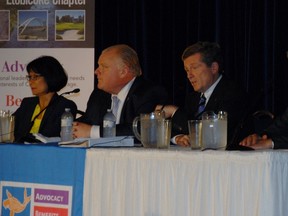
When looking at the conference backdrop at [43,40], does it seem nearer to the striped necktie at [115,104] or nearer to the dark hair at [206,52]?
the striped necktie at [115,104]

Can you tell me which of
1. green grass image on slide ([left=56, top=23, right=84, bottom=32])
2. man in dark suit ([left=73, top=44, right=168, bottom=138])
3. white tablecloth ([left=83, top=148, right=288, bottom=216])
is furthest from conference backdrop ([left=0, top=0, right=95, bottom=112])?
white tablecloth ([left=83, top=148, right=288, bottom=216])

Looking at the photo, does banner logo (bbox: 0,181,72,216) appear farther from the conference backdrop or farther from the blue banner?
the conference backdrop

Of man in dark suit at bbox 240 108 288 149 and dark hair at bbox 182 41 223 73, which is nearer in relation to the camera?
man in dark suit at bbox 240 108 288 149

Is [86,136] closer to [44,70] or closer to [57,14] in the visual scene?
[44,70]

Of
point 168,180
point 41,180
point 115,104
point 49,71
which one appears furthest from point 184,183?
point 49,71

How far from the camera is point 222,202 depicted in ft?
6.93

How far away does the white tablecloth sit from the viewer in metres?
2.04

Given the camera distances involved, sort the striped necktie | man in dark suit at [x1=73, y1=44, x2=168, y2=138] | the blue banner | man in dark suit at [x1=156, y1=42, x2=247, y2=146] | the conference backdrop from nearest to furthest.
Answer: the blue banner → man in dark suit at [x1=156, y1=42, x2=247, y2=146] → man in dark suit at [x1=73, y1=44, x2=168, y2=138] → the striped necktie → the conference backdrop

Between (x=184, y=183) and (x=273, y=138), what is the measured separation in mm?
551

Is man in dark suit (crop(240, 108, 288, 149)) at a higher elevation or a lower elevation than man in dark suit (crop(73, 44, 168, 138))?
lower

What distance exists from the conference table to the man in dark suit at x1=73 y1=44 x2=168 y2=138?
0.85 meters

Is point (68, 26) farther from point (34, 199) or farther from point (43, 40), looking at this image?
point (34, 199)

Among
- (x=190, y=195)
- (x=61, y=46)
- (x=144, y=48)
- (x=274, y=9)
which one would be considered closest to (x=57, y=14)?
(x=61, y=46)

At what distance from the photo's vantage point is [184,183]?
2.18 metres
